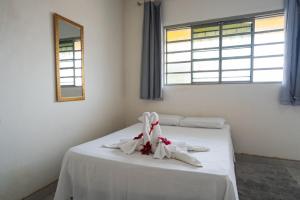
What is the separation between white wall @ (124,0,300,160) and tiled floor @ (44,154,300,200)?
122 mm

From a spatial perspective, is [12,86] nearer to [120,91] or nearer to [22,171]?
[22,171]

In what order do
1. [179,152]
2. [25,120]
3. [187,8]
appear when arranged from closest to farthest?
[179,152]
[25,120]
[187,8]

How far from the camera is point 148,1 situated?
325 cm

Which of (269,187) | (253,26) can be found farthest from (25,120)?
(253,26)

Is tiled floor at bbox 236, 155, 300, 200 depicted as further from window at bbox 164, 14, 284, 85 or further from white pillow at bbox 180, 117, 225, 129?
window at bbox 164, 14, 284, 85

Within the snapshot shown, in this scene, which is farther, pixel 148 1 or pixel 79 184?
pixel 148 1

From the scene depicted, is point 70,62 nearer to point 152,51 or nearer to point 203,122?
point 152,51

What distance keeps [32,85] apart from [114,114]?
1.62 m

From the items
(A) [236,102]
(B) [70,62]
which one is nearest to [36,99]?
(B) [70,62]

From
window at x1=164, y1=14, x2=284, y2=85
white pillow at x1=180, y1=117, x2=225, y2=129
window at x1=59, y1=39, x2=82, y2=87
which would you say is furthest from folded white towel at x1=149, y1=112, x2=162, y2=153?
window at x1=164, y1=14, x2=284, y2=85

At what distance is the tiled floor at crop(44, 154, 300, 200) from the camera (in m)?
1.88

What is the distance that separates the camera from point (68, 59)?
2.33 m

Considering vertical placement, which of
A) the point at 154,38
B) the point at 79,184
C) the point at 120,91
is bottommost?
the point at 79,184

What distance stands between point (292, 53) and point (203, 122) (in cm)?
149
